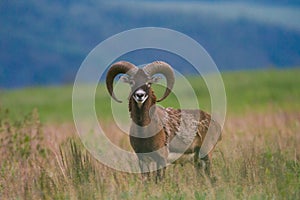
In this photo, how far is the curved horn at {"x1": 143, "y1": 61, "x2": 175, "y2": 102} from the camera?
44.7ft

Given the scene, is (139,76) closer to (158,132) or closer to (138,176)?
(158,132)

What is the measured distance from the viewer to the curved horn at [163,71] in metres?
13.6

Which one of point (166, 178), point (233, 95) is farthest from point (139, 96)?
point (233, 95)

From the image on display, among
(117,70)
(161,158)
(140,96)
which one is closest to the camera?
(140,96)

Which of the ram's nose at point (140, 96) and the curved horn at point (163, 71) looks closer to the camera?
the ram's nose at point (140, 96)

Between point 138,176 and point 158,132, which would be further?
point 158,132

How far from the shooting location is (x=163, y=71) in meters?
14.2

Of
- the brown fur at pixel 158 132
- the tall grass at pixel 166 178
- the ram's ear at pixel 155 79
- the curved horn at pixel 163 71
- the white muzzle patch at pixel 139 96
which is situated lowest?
the tall grass at pixel 166 178

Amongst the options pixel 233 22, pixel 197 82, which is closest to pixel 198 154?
pixel 197 82

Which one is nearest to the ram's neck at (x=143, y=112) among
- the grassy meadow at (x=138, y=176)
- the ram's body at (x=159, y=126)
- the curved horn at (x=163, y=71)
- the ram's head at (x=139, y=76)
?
the ram's body at (x=159, y=126)

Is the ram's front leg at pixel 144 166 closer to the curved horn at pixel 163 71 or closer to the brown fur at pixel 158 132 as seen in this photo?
the brown fur at pixel 158 132

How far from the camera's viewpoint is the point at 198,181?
39.2 feet

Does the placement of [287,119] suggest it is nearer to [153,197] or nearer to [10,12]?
[153,197]

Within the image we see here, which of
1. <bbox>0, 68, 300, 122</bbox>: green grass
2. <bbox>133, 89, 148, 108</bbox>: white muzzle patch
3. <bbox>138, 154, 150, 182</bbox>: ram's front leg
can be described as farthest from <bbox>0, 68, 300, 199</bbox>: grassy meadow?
<bbox>0, 68, 300, 122</bbox>: green grass
